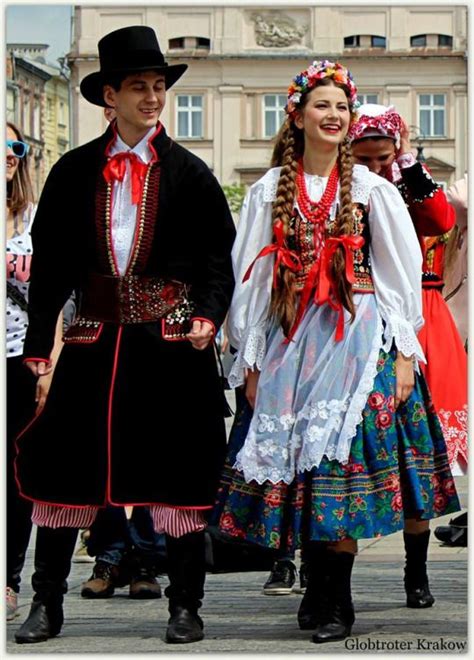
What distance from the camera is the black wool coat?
5.82 metres

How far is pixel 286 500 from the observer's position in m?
5.80

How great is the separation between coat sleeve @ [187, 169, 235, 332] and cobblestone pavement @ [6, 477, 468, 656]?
1.09 meters

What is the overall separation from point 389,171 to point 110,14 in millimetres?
1364

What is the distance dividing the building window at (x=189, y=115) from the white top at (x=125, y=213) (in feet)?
103

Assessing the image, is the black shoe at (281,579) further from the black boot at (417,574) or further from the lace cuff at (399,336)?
Result: the lace cuff at (399,336)

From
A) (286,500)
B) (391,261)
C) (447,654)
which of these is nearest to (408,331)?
(391,261)

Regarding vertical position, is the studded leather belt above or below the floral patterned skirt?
above

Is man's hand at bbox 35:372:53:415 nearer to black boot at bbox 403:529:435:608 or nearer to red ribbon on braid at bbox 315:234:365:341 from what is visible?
red ribbon on braid at bbox 315:234:365:341

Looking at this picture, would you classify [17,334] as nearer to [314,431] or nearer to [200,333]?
[200,333]

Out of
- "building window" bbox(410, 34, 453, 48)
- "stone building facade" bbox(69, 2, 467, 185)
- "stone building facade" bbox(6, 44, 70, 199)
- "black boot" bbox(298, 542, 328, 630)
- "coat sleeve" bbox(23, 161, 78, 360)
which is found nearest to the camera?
"black boot" bbox(298, 542, 328, 630)

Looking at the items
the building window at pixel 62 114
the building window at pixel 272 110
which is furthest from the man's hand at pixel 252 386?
the building window at pixel 272 110

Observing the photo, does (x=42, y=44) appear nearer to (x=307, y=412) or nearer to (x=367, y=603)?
(x=307, y=412)

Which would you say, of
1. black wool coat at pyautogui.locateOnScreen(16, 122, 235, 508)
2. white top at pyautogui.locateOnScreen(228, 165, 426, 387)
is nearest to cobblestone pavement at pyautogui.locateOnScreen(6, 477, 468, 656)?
black wool coat at pyautogui.locateOnScreen(16, 122, 235, 508)

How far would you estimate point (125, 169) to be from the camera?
5949mm
